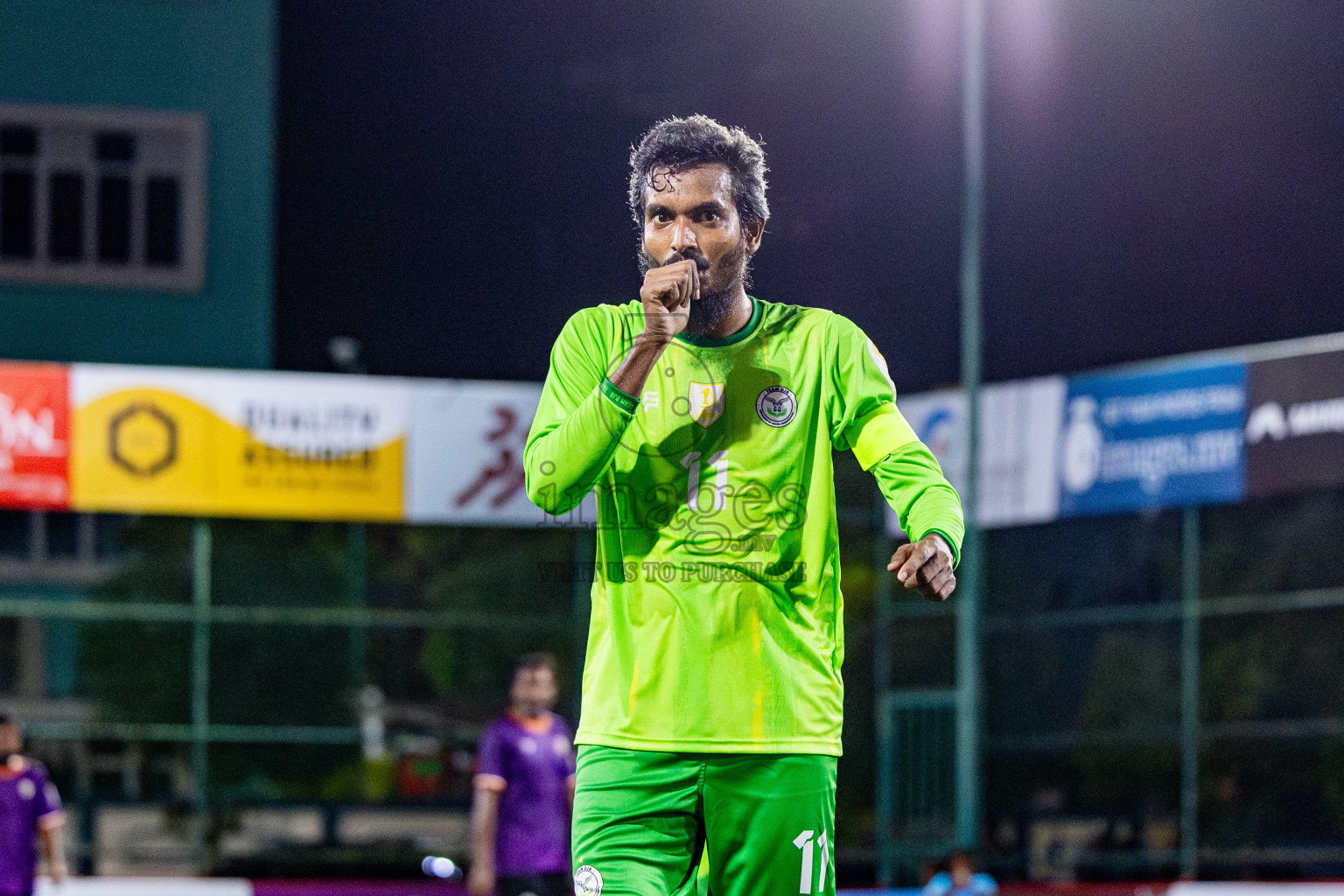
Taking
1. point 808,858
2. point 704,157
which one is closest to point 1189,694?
point 808,858

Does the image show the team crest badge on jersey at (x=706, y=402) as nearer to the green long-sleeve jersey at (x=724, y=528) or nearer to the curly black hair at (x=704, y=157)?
the green long-sleeve jersey at (x=724, y=528)

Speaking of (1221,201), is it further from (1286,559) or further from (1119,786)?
(1119,786)

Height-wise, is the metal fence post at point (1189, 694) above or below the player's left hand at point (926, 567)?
below

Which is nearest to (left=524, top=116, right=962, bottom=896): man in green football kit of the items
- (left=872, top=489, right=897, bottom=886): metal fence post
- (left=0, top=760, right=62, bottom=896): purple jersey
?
(left=0, top=760, right=62, bottom=896): purple jersey

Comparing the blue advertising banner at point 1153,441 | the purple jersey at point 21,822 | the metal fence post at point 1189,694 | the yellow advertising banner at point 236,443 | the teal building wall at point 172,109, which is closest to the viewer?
the purple jersey at point 21,822

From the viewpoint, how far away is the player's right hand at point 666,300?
3.21 m

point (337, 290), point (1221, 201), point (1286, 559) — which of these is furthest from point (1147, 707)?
point (337, 290)

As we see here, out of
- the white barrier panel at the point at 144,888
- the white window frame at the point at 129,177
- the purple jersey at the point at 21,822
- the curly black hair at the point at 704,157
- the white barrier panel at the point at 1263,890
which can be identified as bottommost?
the white barrier panel at the point at 144,888

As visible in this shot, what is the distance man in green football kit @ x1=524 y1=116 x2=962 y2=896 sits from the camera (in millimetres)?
3398

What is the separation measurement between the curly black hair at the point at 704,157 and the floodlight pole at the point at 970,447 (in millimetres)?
8025

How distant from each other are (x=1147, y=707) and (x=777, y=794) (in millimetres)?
13911

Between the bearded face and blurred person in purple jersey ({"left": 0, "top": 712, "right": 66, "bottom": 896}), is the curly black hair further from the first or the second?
blurred person in purple jersey ({"left": 0, "top": 712, "right": 66, "bottom": 896})

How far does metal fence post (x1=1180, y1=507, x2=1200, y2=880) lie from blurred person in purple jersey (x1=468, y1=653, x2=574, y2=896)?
28.0ft

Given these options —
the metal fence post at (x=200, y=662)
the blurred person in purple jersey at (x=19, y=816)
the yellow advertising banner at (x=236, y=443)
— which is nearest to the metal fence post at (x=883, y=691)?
the yellow advertising banner at (x=236, y=443)
